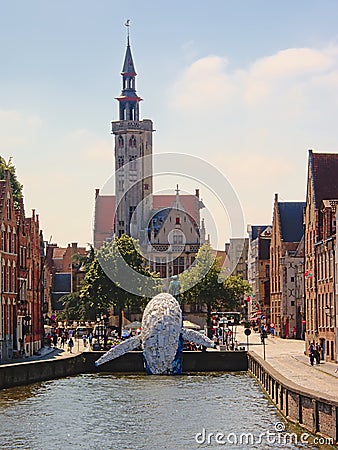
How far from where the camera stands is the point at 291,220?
4729 inches

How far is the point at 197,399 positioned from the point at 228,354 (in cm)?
2631

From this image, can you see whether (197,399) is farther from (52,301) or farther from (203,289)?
(52,301)

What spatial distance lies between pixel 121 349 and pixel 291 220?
44651 millimetres

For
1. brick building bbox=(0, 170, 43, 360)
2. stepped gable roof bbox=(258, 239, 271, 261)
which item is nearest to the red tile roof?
stepped gable roof bbox=(258, 239, 271, 261)

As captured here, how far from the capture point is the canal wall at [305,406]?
128ft

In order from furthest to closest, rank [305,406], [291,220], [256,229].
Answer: [256,229], [291,220], [305,406]

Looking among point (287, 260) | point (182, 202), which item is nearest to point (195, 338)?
point (287, 260)

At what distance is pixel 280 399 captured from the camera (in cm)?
5197

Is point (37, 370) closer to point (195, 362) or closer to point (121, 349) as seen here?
point (121, 349)

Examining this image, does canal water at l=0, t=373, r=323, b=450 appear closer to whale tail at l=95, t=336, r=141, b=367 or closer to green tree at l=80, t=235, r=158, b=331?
whale tail at l=95, t=336, r=141, b=367

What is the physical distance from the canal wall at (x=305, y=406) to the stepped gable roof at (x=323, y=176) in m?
24.7

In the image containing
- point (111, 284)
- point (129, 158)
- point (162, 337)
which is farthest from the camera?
point (129, 158)

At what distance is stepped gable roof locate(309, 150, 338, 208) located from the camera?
79.9 metres

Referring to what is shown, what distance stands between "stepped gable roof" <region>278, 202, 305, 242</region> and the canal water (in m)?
48.7
